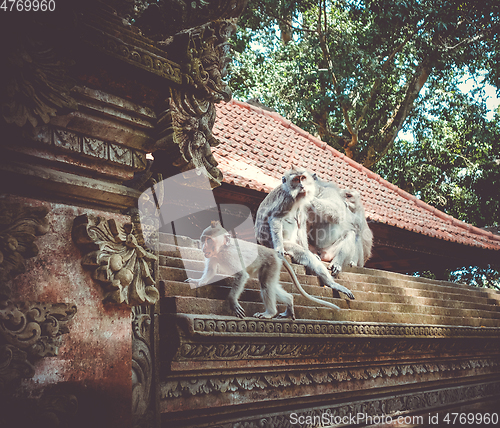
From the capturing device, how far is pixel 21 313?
7.36ft

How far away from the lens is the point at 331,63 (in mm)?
13008

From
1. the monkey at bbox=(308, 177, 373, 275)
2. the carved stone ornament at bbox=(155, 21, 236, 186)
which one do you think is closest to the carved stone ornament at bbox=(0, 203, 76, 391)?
the carved stone ornament at bbox=(155, 21, 236, 186)

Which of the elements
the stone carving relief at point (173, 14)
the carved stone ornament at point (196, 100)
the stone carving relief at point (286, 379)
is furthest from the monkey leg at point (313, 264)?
the stone carving relief at point (173, 14)

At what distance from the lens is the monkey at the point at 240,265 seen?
3.68 m

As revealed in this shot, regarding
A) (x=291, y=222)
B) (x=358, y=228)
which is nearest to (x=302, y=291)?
(x=291, y=222)

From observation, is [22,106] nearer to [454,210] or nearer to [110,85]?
[110,85]

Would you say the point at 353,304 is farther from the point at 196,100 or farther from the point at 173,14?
the point at 173,14

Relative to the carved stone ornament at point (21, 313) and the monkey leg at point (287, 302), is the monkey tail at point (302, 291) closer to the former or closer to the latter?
the monkey leg at point (287, 302)

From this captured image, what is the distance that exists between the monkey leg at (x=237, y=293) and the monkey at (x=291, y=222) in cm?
139

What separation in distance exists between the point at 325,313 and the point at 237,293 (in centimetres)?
119

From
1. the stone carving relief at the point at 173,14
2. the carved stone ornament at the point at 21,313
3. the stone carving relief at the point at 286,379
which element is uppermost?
the stone carving relief at the point at 173,14

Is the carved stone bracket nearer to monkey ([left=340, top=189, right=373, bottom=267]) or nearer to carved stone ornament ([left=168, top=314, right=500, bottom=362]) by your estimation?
carved stone ornament ([left=168, top=314, right=500, bottom=362])

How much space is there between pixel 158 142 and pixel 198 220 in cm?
383

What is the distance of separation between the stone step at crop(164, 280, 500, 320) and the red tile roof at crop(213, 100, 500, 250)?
6.59 ft
